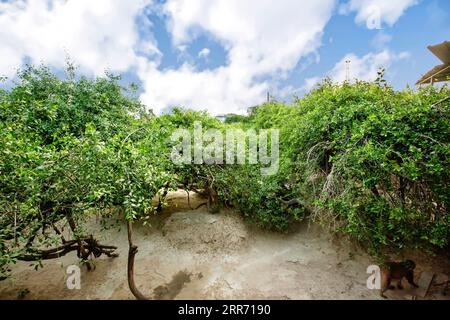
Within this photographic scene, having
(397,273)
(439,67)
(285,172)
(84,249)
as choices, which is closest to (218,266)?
(285,172)

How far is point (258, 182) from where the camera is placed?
7.70m

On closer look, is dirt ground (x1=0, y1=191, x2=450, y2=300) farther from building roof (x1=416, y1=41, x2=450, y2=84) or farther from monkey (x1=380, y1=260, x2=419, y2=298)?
building roof (x1=416, y1=41, x2=450, y2=84)

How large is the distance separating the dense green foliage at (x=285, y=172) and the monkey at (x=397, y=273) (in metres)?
0.48

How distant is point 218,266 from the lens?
21.8ft

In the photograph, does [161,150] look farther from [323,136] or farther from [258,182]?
[323,136]

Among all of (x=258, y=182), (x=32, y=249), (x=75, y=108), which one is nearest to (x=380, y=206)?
(x=258, y=182)

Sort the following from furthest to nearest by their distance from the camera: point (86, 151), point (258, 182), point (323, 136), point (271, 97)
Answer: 1. point (271, 97)
2. point (258, 182)
3. point (323, 136)
4. point (86, 151)

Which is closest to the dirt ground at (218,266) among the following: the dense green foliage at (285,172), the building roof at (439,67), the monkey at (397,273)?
the monkey at (397,273)

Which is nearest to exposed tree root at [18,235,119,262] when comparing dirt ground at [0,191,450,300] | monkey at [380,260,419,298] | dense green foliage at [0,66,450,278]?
dirt ground at [0,191,450,300]

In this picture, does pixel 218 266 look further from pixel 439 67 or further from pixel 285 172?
pixel 439 67

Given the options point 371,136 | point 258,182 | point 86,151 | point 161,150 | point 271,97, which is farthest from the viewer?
point 271,97

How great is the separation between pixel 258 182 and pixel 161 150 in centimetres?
354

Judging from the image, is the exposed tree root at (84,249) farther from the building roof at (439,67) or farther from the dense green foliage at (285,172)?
the building roof at (439,67)
